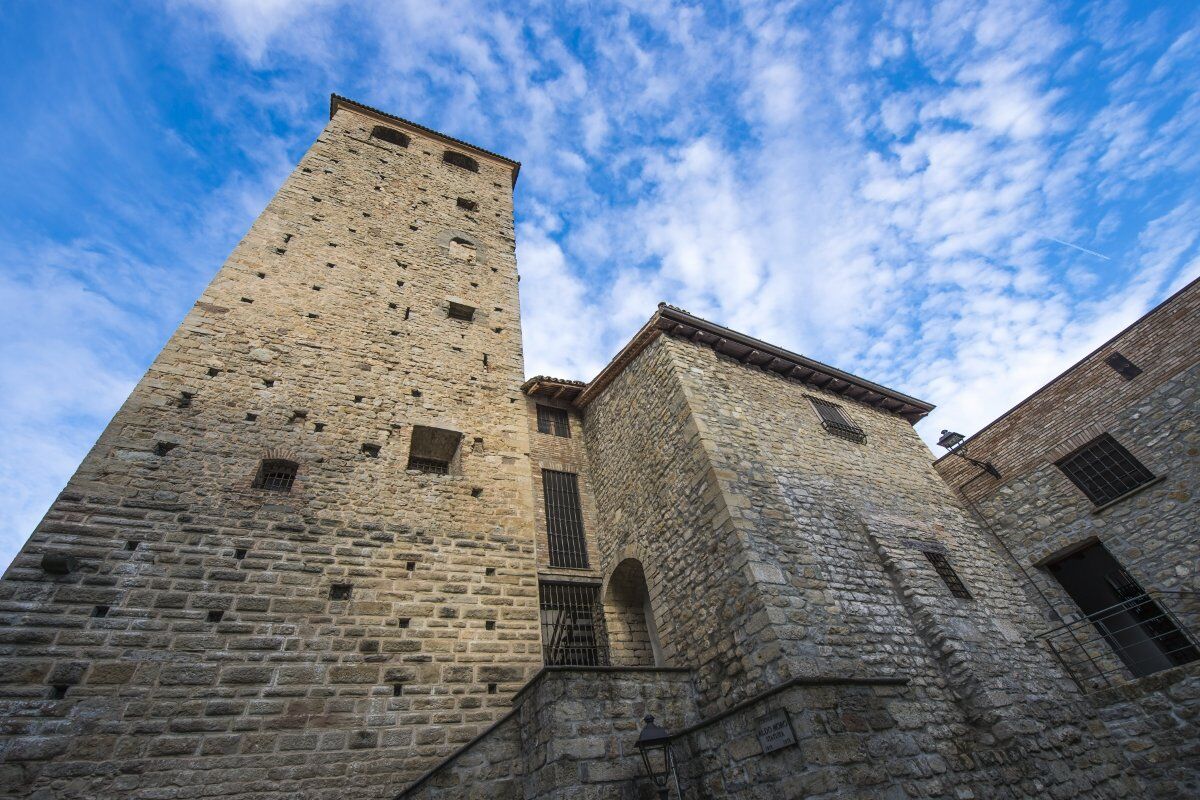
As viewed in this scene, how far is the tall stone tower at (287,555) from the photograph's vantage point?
5.04 m

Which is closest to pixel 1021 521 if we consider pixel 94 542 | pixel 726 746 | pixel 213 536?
pixel 726 746

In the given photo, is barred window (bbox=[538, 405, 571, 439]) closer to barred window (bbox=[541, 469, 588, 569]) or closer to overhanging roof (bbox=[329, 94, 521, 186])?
barred window (bbox=[541, 469, 588, 569])

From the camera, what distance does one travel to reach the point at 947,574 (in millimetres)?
8297

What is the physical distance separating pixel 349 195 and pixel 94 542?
862 cm

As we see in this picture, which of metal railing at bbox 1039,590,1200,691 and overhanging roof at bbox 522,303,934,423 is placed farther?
overhanging roof at bbox 522,303,934,423

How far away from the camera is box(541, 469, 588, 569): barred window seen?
8.82m

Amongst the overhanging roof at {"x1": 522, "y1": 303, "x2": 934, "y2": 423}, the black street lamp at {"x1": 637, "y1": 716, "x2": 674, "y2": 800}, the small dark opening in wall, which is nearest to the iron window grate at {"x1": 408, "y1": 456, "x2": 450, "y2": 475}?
the overhanging roof at {"x1": 522, "y1": 303, "x2": 934, "y2": 423}

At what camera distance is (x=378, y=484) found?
7672 millimetres

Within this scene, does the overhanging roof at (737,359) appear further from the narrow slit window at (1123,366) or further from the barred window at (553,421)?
the narrow slit window at (1123,366)

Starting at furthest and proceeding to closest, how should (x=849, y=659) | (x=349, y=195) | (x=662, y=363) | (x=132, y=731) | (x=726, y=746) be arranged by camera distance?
(x=349, y=195), (x=662, y=363), (x=849, y=659), (x=726, y=746), (x=132, y=731)

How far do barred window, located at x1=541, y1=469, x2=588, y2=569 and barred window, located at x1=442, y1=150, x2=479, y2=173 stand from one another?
10222mm

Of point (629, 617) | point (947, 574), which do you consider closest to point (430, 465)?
point (629, 617)

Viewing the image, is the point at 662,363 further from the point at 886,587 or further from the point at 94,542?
the point at 94,542

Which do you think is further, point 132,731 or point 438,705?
point 438,705
